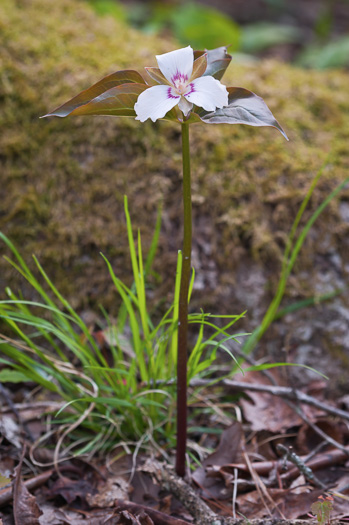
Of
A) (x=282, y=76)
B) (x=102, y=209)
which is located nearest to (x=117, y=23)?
(x=282, y=76)

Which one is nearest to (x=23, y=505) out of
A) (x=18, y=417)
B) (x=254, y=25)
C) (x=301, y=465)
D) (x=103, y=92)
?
(x=18, y=417)

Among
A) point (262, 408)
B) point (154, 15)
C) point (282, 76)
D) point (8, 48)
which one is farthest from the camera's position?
point (154, 15)

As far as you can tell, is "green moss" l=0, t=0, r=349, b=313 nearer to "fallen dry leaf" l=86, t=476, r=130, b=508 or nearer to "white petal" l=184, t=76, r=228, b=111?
"fallen dry leaf" l=86, t=476, r=130, b=508

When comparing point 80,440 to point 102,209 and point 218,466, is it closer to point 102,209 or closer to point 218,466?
point 218,466

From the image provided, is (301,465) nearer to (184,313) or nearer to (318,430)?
(318,430)

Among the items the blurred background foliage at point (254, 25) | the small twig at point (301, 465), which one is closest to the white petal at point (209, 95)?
the small twig at point (301, 465)
